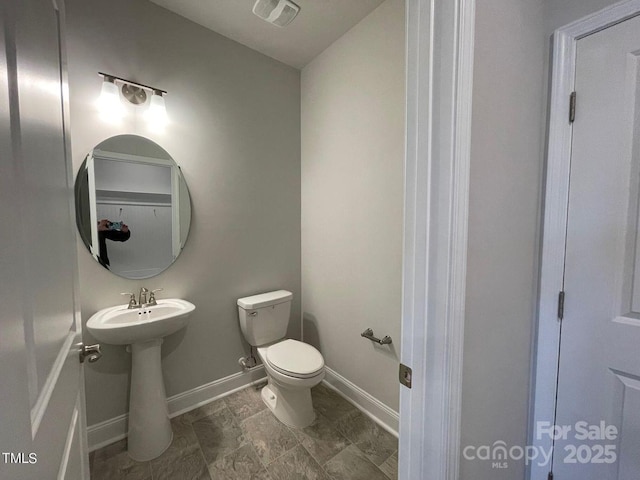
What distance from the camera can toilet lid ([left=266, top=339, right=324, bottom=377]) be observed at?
1545 millimetres

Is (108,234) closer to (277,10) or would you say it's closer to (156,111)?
(156,111)

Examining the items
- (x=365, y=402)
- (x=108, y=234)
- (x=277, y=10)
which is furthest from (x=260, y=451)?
(x=277, y=10)

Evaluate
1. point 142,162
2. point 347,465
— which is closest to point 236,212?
point 142,162

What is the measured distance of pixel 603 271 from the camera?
88 centimetres

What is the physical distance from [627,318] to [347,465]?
1.41 meters

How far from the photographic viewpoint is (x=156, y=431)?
1456mm

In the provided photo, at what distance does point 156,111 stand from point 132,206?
23.9 inches

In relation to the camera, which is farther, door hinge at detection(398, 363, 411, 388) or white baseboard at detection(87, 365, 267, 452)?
white baseboard at detection(87, 365, 267, 452)

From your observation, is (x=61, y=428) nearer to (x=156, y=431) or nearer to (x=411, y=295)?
(x=411, y=295)

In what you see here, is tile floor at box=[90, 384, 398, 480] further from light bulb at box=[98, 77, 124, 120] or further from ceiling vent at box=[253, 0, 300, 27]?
ceiling vent at box=[253, 0, 300, 27]

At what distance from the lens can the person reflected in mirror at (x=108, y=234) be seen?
1.47 m

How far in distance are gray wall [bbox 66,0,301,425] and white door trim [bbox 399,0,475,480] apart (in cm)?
154

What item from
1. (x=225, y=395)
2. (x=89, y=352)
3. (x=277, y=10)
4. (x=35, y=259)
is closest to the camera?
(x=35, y=259)

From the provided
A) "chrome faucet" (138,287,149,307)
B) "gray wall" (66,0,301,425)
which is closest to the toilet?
"gray wall" (66,0,301,425)
